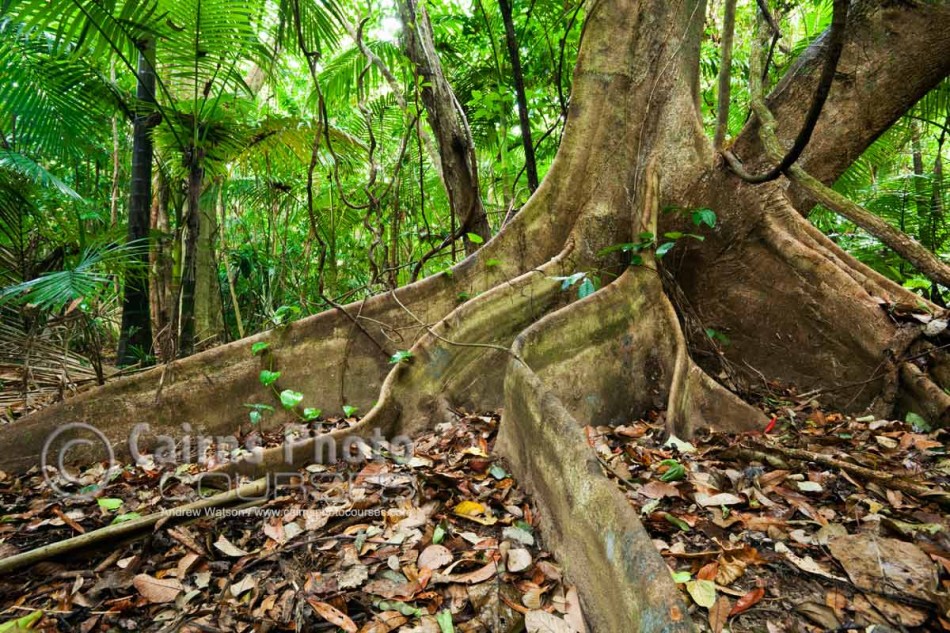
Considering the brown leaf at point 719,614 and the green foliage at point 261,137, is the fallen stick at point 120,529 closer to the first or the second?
the green foliage at point 261,137

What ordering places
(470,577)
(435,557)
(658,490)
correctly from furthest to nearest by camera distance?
(658,490), (435,557), (470,577)

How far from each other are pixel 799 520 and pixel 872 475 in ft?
1.31

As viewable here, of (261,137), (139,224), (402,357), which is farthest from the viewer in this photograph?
(139,224)

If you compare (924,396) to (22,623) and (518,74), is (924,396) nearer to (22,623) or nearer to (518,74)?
(518,74)

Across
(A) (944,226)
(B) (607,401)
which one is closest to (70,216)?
(B) (607,401)

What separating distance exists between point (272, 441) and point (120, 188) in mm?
5618

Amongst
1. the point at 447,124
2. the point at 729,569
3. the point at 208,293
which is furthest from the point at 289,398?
the point at 208,293

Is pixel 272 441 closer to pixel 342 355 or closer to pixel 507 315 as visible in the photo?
pixel 342 355

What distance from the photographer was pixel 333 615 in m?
1.59

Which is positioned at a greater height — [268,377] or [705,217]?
[705,217]

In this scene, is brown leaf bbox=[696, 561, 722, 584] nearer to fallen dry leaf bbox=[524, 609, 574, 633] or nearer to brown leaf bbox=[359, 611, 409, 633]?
fallen dry leaf bbox=[524, 609, 574, 633]

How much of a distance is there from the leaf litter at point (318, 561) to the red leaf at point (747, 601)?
0.43 metres

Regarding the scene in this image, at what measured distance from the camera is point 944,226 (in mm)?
4875

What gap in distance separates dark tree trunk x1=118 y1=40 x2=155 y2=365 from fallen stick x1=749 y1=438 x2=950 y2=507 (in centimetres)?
405
